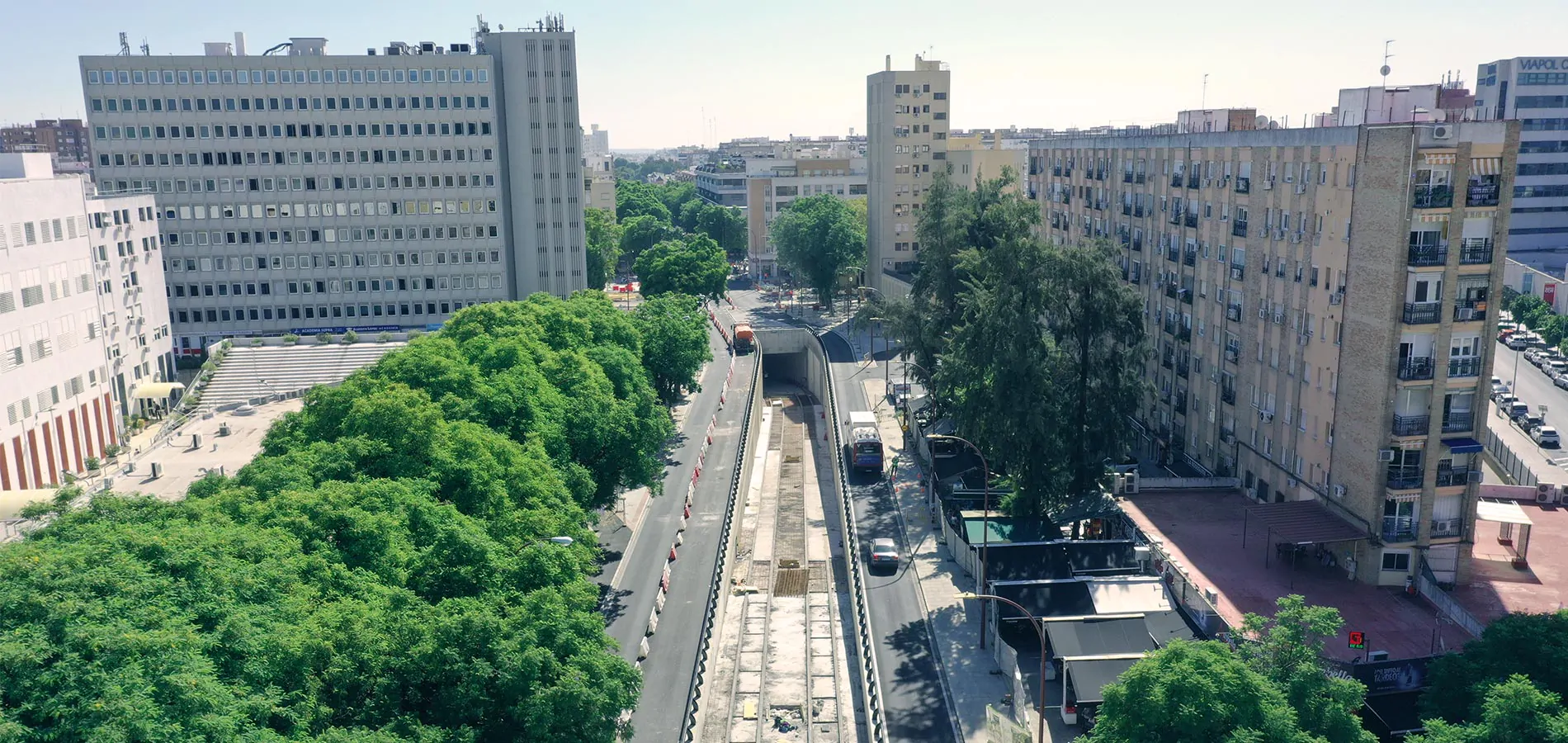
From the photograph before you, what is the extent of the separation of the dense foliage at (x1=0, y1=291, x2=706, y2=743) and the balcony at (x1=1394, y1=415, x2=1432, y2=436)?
39.2 meters

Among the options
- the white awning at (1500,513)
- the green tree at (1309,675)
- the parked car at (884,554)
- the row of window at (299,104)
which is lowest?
the parked car at (884,554)

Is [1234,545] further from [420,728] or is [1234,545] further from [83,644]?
[83,644]

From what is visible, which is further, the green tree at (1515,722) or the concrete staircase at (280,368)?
the concrete staircase at (280,368)

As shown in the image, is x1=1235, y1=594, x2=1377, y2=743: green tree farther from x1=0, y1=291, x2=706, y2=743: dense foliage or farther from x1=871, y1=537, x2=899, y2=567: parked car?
x1=871, y1=537, x2=899, y2=567: parked car

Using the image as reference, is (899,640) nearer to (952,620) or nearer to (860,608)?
(860,608)

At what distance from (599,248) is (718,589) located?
96991 millimetres

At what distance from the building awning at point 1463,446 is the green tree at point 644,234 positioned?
146110mm

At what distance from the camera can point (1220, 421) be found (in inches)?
2731

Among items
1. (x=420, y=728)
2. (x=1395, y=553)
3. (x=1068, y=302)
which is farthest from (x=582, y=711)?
(x=1395, y=553)

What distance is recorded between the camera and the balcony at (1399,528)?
170 feet

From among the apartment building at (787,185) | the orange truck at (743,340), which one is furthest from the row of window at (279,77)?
the apartment building at (787,185)

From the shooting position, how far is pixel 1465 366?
51.6 meters

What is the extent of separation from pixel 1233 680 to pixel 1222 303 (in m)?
42.4

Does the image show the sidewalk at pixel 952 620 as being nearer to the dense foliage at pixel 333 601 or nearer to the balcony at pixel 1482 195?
the dense foliage at pixel 333 601
